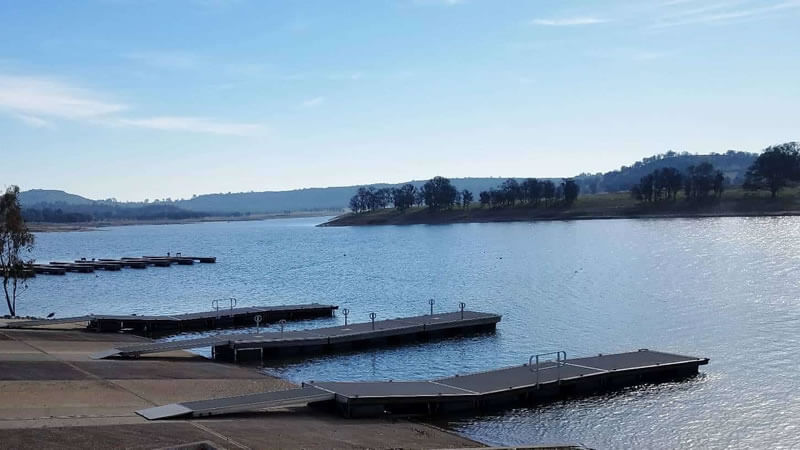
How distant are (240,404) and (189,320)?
27784 millimetres

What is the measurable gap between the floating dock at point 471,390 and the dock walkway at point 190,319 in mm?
24639

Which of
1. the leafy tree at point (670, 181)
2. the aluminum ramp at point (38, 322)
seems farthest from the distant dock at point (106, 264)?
the leafy tree at point (670, 181)

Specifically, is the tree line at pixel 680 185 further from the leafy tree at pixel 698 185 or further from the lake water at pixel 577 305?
the lake water at pixel 577 305

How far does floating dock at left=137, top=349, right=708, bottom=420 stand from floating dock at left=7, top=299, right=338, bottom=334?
24.6 metres

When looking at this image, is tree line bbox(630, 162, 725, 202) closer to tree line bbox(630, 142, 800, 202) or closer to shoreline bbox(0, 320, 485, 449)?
tree line bbox(630, 142, 800, 202)

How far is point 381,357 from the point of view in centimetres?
4175

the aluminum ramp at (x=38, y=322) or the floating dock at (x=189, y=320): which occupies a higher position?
the aluminum ramp at (x=38, y=322)

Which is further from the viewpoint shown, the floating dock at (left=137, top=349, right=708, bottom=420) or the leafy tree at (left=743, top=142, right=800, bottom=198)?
the leafy tree at (left=743, top=142, right=800, bottom=198)

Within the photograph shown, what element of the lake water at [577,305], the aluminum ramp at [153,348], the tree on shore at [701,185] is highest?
the tree on shore at [701,185]

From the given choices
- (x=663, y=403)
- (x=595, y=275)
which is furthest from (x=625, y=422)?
(x=595, y=275)

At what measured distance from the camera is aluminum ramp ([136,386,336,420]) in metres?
24.7

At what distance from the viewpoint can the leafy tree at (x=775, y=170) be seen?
166250 millimetres

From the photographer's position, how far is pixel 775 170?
166000 millimetres

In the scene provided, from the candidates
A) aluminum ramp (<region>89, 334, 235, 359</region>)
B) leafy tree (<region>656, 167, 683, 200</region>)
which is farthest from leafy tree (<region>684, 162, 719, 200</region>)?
aluminum ramp (<region>89, 334, 235, 359</region>)
